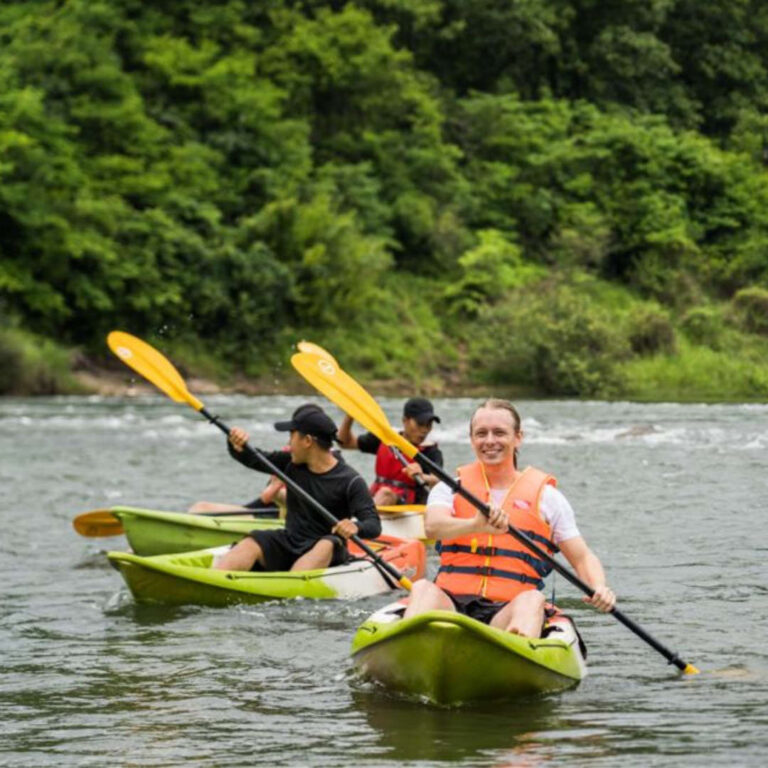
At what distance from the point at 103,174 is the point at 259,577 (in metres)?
27.4

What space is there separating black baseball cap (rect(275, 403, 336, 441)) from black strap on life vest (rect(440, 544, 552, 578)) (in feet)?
5.96

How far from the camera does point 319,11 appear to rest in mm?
40438

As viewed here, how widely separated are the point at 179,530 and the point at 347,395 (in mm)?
3018

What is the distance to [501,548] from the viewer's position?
6105 mm

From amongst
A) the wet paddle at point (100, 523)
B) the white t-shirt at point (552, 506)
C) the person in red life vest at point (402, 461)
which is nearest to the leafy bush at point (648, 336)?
the person in red life vest at point (402, 461)

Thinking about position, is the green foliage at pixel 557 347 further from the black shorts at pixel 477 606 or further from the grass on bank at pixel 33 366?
the black shorts at pixel 477 606

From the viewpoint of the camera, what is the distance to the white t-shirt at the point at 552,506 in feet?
20.0

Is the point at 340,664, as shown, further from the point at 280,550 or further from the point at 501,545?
the point at 280,550

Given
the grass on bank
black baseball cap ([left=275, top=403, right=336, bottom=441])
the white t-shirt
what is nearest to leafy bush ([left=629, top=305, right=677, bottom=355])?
the grass on bank

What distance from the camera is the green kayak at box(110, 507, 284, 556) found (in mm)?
9906

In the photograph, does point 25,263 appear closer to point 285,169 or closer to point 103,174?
point 103,174

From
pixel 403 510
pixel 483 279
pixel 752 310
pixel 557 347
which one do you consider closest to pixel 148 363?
pixel 403 510

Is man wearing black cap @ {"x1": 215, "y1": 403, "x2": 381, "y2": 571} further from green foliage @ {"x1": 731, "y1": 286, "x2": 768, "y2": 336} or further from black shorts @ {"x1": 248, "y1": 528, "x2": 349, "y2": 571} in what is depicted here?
green foliage @ {"x1": 731, "y1": 286, "x2": 768, "y2": 336}

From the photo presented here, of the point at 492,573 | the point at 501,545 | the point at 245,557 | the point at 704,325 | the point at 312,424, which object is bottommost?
the point at 245,557
